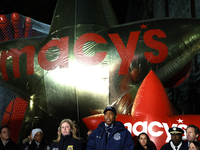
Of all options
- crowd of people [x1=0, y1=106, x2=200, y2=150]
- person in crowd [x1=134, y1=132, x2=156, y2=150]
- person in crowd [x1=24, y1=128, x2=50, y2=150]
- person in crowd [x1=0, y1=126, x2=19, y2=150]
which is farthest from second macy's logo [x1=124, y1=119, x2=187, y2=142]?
person in crowd [x1=0, y1=126, x2=19, y2=150]

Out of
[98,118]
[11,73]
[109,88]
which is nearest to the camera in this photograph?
[98,118]

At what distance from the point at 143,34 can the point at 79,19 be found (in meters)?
1.40

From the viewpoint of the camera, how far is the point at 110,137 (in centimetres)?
276

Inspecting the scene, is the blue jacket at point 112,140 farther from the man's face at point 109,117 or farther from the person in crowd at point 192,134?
the person in crowd at point 192,134

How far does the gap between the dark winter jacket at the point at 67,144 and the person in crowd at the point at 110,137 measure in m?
0.22

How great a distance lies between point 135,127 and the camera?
13.9 feet

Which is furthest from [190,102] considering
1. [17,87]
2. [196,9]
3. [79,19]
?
[17,87]

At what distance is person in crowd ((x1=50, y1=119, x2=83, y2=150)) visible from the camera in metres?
2.99

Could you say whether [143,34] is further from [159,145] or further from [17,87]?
[17,87]

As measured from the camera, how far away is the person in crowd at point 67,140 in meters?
2.99

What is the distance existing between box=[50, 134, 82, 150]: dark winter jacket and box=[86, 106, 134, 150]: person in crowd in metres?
0.22

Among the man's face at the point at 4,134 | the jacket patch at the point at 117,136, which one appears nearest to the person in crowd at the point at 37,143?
the man's face at the point at 4,134

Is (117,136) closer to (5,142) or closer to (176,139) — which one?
(176,139)

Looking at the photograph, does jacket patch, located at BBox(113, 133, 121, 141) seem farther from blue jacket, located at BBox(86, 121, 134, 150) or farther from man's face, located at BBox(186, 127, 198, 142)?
man's face, located at BBox(186, 127, 198, 142)
